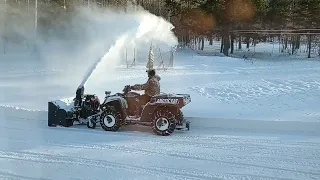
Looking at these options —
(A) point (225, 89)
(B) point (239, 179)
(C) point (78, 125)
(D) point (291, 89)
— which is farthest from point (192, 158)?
(D) point (291, 89)

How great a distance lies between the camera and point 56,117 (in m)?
10.7

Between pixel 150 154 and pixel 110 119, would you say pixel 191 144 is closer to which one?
pixel 150 154

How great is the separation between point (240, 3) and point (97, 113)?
30592 mm

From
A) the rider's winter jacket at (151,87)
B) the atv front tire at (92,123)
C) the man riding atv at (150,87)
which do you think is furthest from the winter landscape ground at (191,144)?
the rider's winter jacket at (151,87)

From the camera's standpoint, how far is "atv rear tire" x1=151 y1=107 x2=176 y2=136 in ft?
32.1

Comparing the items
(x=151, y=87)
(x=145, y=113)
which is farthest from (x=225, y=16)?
(x=145, y=113)

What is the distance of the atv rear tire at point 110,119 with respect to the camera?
33.3 feet

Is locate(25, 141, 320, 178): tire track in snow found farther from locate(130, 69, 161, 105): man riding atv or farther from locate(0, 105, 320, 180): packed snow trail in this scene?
locate(130, 69, 161, 105): man riding atv

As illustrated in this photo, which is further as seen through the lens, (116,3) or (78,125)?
(116,3)

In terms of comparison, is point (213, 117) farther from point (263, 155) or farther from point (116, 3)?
point (116, 3)

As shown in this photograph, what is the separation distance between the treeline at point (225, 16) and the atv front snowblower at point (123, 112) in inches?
1149

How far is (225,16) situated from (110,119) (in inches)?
1245

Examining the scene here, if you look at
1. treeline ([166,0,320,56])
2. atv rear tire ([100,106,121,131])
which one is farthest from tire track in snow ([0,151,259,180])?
treeline ([166,0,320,56])

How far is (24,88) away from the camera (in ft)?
59.8
